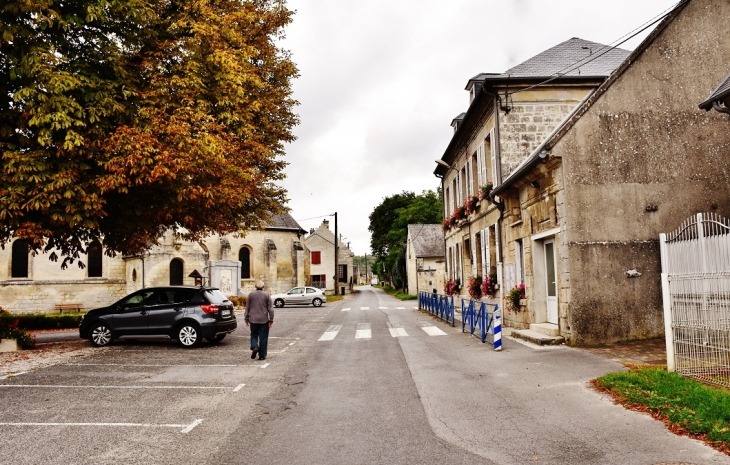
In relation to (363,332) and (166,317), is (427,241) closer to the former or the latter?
(363,332)

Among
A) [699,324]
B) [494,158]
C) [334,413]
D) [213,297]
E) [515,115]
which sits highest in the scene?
[515,115]

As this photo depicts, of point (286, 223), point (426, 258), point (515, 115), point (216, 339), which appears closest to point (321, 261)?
point (286, 223)

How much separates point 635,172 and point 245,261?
39.5m

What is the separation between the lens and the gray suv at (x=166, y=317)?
1281 centimetres

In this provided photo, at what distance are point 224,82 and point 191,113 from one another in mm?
1346

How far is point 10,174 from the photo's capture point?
10.1 m

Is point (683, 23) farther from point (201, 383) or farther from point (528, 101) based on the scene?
point (201, 383)

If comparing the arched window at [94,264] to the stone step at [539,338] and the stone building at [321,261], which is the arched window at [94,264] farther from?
the stone step at [539,338]

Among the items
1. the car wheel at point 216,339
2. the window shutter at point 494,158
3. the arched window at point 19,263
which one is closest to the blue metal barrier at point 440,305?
the window shutter at point 494,158

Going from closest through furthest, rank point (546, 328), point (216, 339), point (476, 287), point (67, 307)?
point (546, 328) < point (216, 339) < point (476, 287) < point (67, 307)

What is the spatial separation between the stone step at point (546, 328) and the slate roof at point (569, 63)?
702cm

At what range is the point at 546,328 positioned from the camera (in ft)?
39.6

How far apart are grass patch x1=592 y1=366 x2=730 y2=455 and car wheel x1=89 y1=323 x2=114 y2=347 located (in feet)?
36.9

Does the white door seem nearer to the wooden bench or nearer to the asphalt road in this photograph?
the asphalt road
